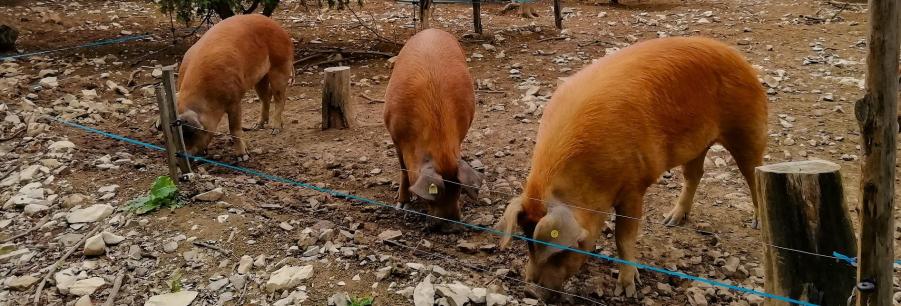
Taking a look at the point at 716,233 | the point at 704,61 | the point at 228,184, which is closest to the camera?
the point at 704,61

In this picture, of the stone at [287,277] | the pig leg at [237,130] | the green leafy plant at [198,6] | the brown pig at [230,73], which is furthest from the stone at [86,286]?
the green leafy plant at [198,6]

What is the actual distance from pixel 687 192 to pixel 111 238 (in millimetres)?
4759

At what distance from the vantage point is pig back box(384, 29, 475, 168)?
19.1 feet

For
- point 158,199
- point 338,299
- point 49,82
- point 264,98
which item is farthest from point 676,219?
point 49,82

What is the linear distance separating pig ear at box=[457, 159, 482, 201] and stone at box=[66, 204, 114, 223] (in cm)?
303

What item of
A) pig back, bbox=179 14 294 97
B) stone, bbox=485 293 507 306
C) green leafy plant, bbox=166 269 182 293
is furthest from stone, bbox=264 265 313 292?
pig back, bbox=179 14 294 97

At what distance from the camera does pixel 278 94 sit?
348 inches

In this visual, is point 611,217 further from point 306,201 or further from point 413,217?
point 306,201

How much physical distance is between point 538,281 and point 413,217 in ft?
6.26

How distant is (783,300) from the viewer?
3.50m

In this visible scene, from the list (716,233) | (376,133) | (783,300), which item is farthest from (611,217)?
(376,133)

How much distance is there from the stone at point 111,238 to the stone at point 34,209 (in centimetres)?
101

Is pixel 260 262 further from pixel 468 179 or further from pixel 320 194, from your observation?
pixel 468 179

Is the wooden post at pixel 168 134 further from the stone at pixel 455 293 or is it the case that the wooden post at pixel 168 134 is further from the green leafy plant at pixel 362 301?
the stone at pixel 455 293
